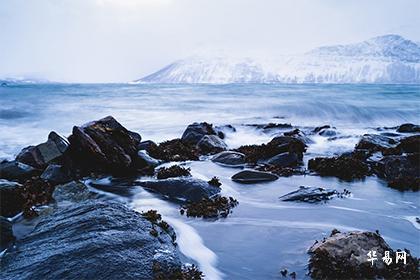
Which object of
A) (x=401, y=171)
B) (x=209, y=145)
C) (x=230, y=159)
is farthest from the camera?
(x=209, y=145)

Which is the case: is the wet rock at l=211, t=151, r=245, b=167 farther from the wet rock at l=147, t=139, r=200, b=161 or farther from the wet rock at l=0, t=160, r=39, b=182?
the wet rock at l=0, t=160, r=39, b=182

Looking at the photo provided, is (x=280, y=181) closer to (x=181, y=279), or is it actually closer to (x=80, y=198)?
(x=80, y=198)

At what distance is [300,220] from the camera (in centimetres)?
670

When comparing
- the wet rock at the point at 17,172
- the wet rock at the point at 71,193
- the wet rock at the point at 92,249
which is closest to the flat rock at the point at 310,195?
the wet rock at the point at 92,249

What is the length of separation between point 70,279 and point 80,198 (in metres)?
3.93

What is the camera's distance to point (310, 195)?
804cm

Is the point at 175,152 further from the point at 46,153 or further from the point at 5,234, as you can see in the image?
the point at 5,234

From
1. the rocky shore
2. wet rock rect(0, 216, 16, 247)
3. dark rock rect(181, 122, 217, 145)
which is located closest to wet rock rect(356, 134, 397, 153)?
the rocky shore

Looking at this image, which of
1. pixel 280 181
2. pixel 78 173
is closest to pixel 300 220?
pixel 280 181

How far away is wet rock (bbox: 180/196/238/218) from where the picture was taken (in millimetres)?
7047

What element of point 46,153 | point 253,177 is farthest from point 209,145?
point 46,153

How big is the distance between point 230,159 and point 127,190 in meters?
4.23

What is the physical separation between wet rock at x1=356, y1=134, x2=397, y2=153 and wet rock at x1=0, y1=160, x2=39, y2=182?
1132 centimetres

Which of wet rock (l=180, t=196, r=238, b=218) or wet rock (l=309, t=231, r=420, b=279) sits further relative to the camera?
wet rock (l=180, t=196, r=238, b=218)
